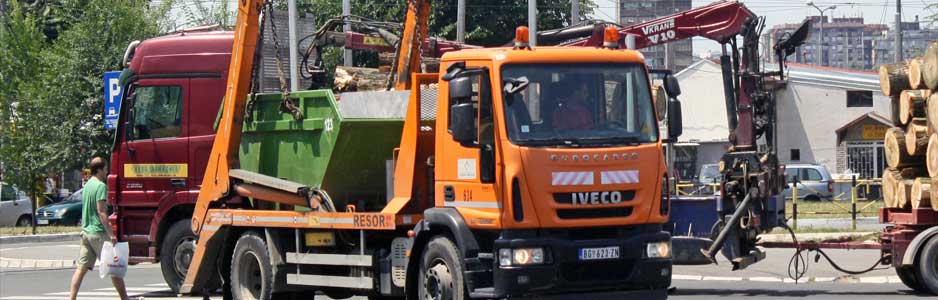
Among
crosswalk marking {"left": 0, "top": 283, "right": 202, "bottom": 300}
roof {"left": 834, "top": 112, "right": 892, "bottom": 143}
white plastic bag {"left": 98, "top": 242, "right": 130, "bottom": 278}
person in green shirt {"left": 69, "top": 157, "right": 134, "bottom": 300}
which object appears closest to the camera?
white plastic bag {"left": 98, "top": 242, "right": 130, "bottom": 278}

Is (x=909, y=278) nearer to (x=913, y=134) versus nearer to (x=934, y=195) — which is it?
(x=934, y=195)

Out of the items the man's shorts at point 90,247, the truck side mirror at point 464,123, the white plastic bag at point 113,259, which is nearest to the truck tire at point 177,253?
the man's shorts at point 90,247

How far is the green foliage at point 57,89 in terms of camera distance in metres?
34.3

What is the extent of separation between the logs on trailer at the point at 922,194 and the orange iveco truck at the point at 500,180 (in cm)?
524

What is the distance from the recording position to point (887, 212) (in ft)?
55.5

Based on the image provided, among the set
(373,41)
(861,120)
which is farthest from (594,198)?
(861,120)

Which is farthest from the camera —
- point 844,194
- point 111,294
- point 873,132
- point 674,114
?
point 873,132

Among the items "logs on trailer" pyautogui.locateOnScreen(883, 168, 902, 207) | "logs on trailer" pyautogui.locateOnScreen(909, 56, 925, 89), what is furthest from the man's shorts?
"logs on trailer" pyautogui.locateOnScreen(909, 56, 925, 89)

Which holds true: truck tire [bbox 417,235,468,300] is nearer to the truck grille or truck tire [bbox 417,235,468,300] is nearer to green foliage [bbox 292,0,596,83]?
the truck grille

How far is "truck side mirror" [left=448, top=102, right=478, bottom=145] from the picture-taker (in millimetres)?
11383

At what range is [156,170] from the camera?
1795 centimetres

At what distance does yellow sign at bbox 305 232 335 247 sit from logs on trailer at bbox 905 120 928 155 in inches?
294

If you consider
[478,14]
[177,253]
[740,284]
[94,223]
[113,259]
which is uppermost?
[478,14]

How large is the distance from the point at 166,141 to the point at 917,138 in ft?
30.9
